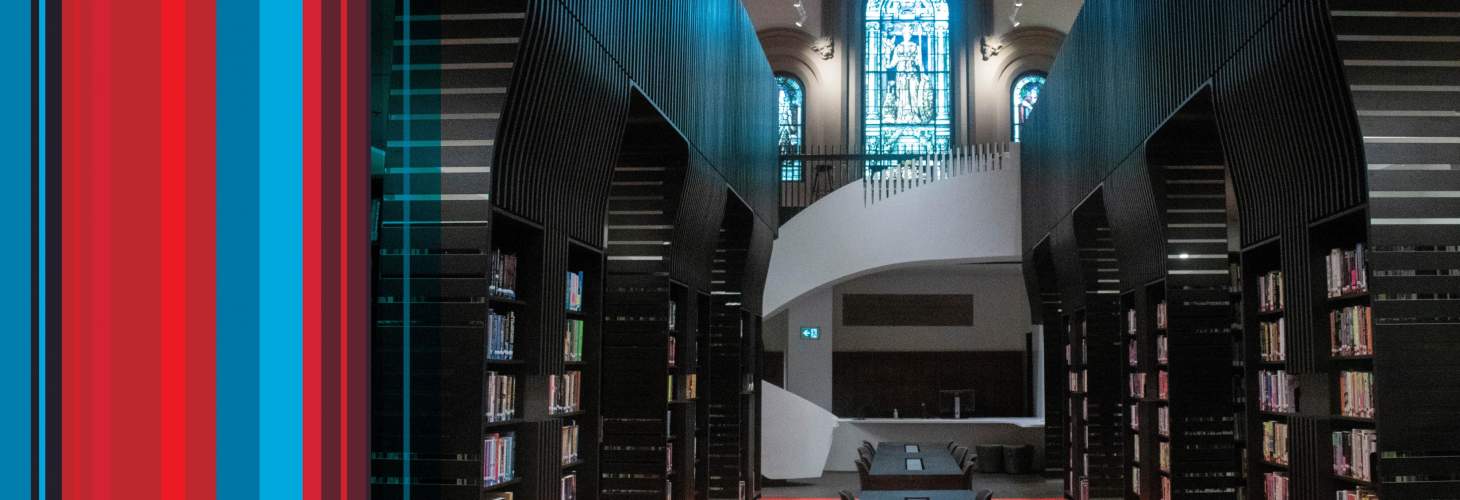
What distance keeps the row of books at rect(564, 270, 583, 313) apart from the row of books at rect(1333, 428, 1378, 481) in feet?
13.5

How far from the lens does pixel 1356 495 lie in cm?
589

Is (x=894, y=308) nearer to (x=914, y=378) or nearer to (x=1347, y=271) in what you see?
(x=914, y=378)

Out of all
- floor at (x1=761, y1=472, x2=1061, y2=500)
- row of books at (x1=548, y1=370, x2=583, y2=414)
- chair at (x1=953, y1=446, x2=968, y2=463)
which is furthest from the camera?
floor at (x1=761, y1=472, x2=1061, y2=500)

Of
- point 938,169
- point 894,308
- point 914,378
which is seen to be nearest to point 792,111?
point 894,308

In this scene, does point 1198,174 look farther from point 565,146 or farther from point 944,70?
point 944,70

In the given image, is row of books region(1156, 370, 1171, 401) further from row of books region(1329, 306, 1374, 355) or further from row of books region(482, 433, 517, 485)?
row of books region(482, 433, 517, 485)

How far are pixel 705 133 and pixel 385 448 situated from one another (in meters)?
7.53

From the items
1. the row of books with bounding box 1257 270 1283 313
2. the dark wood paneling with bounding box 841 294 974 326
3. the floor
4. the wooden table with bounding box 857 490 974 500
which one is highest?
the row of books with bounding box 1257 270 1283 313

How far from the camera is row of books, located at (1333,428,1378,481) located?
5711 millimetres

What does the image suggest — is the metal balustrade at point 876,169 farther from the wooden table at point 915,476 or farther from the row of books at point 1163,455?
the row of books at point 1163,455

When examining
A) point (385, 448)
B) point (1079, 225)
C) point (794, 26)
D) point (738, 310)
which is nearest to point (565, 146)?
point (385, 448)

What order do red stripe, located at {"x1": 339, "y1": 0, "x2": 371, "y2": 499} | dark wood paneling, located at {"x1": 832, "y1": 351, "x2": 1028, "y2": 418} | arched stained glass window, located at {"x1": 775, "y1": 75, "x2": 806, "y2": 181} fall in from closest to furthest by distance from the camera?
red stripe, located at {"x1": 339, "y1": 0, "x2": 371, "y2": 499}, dark wood paneling, located at {"x1": 832, "y1": 351, "x2": 1028, "y2": 418}, arched stained glass window, located at {"x1": 775, "y1": 75, "x2": 806, "y2": 181}
